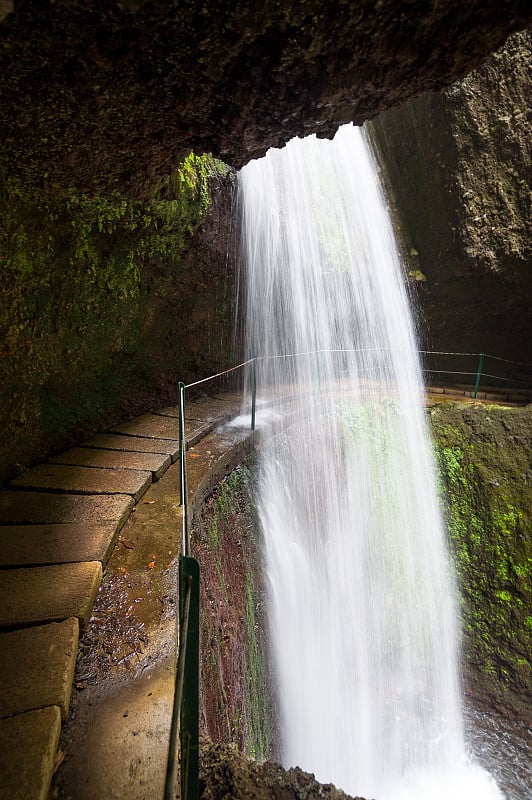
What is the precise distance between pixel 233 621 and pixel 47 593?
221 cm

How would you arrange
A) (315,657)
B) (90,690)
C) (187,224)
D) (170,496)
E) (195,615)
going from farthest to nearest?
1. (315,657)
2. (187,224)
3. (170,496)
4. (90,690)
5. (195,615)

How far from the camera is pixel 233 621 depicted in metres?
3.90

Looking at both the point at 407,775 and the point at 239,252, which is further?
the point at 239,252

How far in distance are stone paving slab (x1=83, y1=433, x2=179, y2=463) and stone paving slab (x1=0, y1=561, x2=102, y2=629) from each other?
166 centimetres

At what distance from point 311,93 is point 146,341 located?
346cm

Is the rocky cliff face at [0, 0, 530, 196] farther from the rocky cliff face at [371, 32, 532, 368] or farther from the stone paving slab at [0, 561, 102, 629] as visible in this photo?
the rocky cliff face at [371, 32, 532, 368]

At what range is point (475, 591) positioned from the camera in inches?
275

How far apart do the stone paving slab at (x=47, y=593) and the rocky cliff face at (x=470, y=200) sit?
7.82m

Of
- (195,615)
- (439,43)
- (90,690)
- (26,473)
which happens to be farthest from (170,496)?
(439,43)

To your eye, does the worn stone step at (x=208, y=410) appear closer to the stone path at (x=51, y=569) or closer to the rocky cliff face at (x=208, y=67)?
the stone path at (x=51, y=569)

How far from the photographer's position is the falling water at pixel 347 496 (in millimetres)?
5418

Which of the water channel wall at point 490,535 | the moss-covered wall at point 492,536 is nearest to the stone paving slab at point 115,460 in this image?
the water channel wall at point 490,535

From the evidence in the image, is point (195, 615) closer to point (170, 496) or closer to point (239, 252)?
point (170, 496)

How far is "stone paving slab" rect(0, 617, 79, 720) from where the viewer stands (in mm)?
1639
